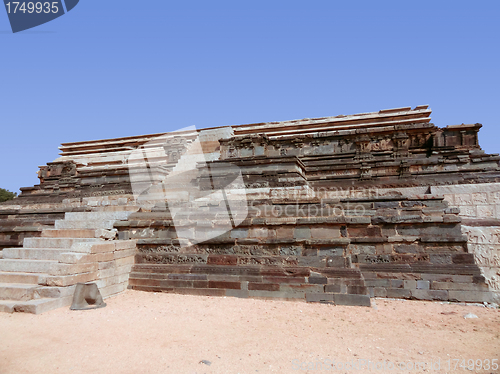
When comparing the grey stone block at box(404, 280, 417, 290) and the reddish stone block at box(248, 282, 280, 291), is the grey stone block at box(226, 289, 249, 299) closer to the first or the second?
the reddish stone block at box(248, 282, 280, 291)

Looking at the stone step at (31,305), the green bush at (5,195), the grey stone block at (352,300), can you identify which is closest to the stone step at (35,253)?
the stone step at (31,305)

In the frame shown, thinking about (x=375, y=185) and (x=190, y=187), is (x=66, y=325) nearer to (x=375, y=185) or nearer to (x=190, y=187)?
(x=190, y=187)

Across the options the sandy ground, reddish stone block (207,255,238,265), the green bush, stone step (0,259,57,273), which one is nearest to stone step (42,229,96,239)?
stone step (0,259,57,273)

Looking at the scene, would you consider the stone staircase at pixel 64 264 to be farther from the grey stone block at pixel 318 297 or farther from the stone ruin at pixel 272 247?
the grey stone block at pixel 318 297

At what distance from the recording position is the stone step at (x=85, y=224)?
24.8 ft

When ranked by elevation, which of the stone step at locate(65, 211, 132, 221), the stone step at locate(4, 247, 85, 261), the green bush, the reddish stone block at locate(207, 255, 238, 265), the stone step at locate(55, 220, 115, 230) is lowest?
the reddish stone block at locate(207, 255, 238, 265)

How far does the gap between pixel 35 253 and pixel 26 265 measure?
0.39m

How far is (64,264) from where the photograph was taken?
19.0 feet

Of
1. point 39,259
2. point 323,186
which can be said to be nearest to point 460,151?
point 323,186

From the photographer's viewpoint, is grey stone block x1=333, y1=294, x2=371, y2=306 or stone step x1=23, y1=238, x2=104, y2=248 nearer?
grey stone block x1=333, y1=294, x2=371, y2=306

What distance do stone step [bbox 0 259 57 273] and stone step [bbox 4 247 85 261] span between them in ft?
0.65

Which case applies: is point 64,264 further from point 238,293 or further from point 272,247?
point 272,247

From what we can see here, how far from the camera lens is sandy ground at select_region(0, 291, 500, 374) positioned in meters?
3.56

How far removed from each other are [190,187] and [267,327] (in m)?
7.69
